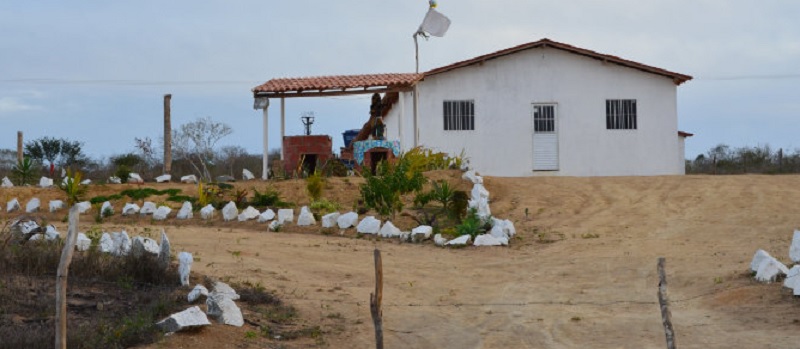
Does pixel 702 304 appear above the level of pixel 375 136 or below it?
below

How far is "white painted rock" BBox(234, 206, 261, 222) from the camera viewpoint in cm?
2000

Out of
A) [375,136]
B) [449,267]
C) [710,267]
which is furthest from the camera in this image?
[375,136]

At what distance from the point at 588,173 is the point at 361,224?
36.1 feet

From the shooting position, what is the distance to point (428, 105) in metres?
27.6

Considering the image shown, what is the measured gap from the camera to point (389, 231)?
59.7ft

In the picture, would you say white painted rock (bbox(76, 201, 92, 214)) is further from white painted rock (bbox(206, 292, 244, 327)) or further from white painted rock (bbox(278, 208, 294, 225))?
white painted rock (bbox(206, 292, 244, 327))

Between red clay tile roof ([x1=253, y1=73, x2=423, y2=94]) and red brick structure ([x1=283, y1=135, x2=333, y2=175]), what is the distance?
48.1 inches

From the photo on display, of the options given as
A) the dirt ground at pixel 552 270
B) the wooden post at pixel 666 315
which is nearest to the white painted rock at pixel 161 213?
the dirt ground at pixel 552 270

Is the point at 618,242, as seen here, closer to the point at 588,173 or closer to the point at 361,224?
the point at 361,224

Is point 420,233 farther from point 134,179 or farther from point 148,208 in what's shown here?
point 134,179

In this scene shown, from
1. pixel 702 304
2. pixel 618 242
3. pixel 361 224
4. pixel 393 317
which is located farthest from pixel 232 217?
pixel 702 304

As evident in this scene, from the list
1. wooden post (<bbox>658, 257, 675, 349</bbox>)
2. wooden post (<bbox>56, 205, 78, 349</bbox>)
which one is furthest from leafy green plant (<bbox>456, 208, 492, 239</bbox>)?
wooden post (<bbox>56, 205, 78, 349</bbox>)

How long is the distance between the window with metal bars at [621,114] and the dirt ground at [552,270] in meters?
5.16

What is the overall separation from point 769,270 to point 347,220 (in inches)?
340
